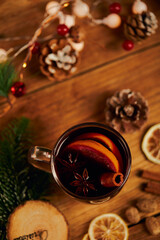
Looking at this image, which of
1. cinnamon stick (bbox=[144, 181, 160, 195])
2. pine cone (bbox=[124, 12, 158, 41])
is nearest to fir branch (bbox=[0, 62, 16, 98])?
pine cone (bbox=[124, 12, 158, 41])

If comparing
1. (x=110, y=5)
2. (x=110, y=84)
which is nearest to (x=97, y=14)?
(x=110, y=5)

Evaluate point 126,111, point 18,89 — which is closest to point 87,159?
point 126,111

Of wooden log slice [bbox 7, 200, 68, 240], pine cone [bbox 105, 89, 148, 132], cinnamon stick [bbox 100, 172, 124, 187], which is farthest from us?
pine cone [bbox 105, 89, 148, 132]

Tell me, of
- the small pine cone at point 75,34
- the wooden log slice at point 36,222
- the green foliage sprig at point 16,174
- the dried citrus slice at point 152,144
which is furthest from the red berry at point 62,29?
the wooden log slice at point 36,222

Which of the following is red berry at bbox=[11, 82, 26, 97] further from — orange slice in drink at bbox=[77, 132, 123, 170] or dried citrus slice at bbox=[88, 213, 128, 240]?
dried citrus slice at bbox=[88, 213, 128, 240]

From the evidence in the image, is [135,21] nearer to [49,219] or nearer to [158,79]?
[158,79]

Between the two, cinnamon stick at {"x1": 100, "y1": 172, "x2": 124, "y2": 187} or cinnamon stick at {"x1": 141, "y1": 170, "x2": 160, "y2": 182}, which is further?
cinnamon stick at {"x1": 141, "y1": 170, "x2": 160, "y2": 182}
